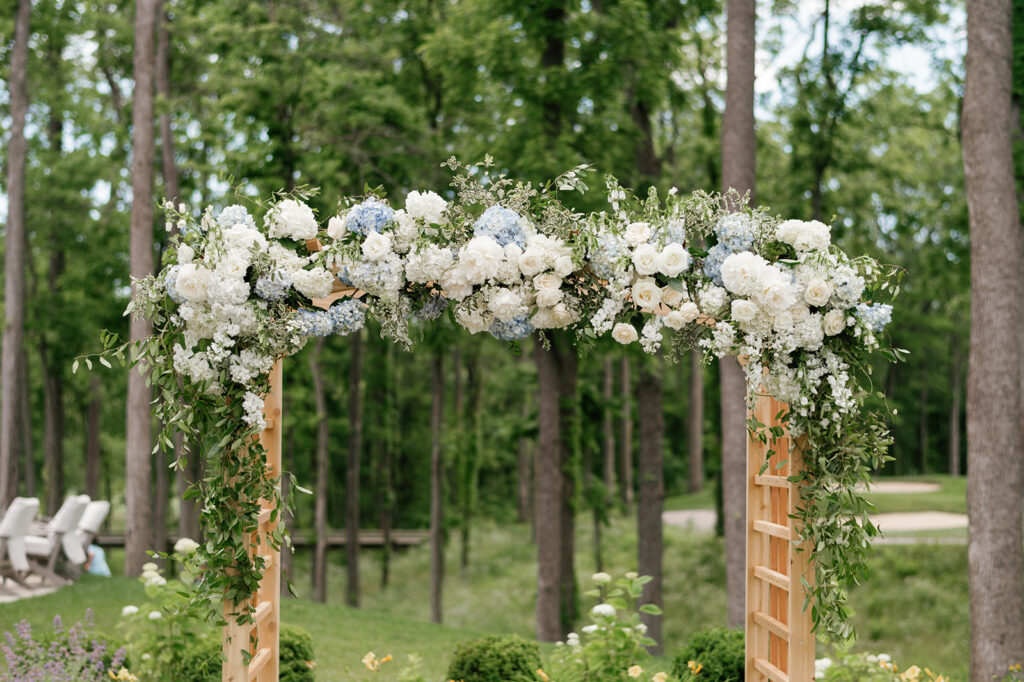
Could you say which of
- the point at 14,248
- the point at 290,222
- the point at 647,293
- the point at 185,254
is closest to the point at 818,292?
the point at 647,293

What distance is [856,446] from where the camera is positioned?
3502mm

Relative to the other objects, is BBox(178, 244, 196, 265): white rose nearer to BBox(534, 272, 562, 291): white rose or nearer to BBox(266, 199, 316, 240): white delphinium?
BBox(266, 199, 316, 240): white delphinium

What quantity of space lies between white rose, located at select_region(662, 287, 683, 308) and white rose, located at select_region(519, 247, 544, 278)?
52 cm

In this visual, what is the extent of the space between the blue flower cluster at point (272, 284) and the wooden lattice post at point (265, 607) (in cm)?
56

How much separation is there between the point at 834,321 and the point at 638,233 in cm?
84

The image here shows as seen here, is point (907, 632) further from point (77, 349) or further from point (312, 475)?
point (312, 475)

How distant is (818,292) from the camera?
336 cm

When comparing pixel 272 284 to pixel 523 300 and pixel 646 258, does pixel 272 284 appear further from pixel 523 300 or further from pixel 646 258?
pixel 646 258

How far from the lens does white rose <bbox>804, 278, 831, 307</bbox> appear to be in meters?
3.36

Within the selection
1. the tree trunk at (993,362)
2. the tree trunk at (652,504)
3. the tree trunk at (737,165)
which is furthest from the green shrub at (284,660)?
the tree trunk at (652,504)

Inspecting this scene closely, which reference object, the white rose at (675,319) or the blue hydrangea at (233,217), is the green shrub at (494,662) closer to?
the white rose at (675,319)

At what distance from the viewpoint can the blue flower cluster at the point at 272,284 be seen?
3600 millimetres

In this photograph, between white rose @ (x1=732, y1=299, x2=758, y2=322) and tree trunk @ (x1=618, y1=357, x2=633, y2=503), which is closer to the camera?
white rose @ (x1=732, y1=299, x2=758, y2=322)

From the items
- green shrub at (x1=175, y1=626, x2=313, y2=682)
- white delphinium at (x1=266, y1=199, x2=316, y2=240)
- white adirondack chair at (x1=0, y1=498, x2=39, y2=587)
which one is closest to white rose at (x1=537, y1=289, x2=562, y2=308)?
white delphinium at (x1=266, y1=199, x2=316, y2=240)
